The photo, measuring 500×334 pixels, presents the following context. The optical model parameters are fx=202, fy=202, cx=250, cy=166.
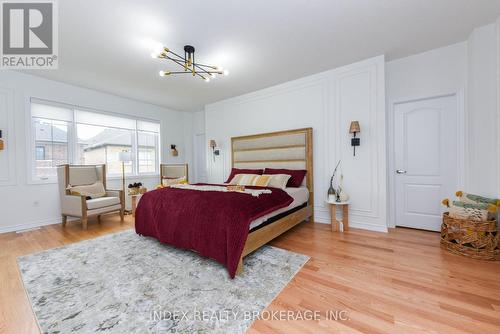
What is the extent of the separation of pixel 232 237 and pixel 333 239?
5.47ft

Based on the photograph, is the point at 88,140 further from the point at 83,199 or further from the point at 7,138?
the point at 83,199

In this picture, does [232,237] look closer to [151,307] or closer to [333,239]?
[151,307]

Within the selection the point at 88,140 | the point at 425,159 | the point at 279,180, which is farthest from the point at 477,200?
the point at 88,140

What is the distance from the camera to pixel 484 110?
2537mm

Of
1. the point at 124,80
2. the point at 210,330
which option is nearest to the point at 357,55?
the point at 210,330

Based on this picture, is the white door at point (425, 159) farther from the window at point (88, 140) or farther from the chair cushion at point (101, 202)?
the window at point (88, 140)

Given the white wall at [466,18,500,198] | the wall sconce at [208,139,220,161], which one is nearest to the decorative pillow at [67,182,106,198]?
the wall sconce at [208,139,220,161]

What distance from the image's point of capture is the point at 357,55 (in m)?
3.09

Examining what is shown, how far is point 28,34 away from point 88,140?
2328 mm

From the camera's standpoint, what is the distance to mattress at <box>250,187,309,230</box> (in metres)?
2.26

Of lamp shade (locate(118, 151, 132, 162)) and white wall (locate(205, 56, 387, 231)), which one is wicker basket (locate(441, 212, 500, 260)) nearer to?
white wall (locate(205, 56, 387, 231))

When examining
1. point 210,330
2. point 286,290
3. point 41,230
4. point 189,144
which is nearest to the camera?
point 210,330

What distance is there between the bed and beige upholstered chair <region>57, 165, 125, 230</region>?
122cm

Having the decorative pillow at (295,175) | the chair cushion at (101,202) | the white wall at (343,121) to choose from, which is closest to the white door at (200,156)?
the white wall at (343,121)
